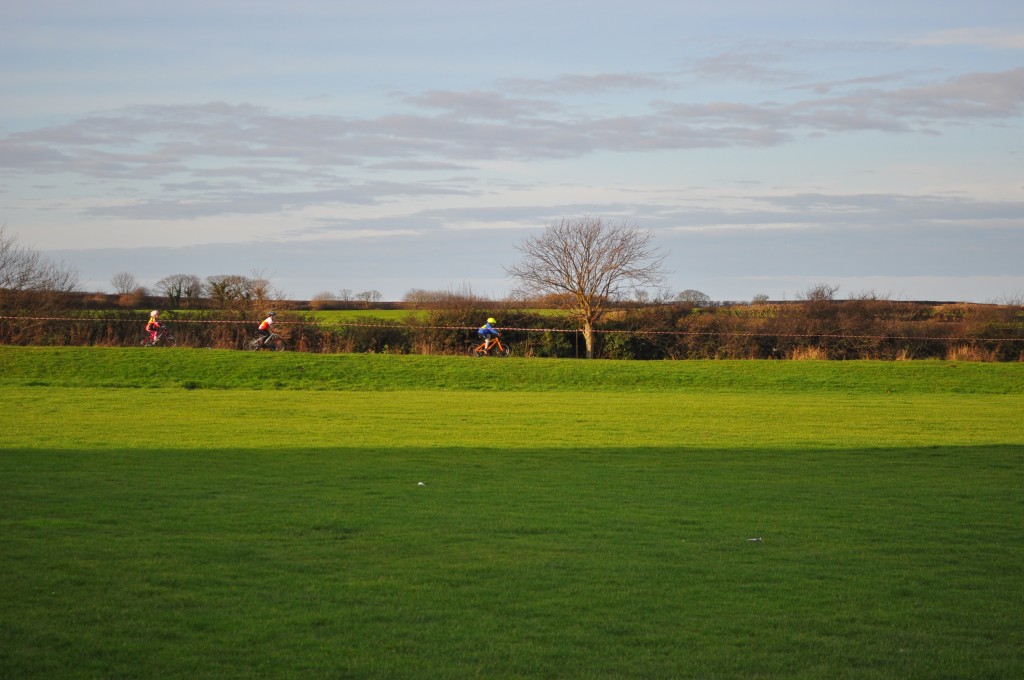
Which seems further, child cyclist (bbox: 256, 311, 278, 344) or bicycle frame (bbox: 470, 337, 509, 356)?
bicycle frame (bbox: 470, 337, 509, 356)

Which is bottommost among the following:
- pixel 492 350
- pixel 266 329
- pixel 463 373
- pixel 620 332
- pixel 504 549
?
pixel 504 549

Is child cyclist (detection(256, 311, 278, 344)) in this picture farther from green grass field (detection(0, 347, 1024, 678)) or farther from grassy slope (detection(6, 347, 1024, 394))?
green grass field (detection(0, 347, 1024, 678))

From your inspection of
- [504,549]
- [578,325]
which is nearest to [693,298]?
[578,325]

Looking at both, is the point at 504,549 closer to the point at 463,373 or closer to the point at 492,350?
the point at 463,373

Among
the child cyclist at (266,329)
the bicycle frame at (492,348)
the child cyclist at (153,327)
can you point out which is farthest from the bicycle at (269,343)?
the bicycle frame at (492,348)

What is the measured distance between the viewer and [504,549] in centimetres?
888

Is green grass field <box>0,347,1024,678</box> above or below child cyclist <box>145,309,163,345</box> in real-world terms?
below

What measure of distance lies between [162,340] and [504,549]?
115 feet

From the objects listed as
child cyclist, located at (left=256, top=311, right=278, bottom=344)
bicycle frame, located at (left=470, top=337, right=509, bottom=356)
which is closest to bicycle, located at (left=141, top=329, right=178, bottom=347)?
child cyclist, located at (left=256, top=311, right=278, bottom=344)

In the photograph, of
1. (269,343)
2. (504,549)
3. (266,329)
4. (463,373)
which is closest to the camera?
(504,549)

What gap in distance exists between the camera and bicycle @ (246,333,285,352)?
4012cm

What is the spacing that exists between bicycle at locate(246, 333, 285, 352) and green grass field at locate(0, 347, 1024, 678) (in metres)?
18.5

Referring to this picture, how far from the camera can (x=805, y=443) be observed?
18.8 metres

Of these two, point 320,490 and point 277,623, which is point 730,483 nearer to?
point 320,490
